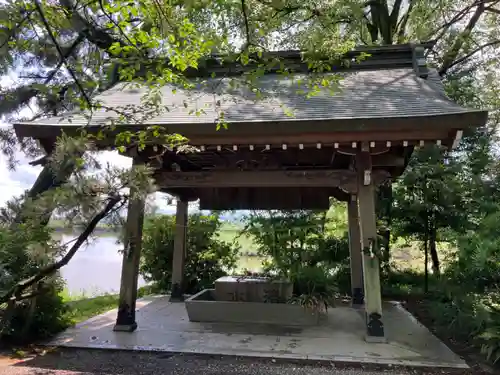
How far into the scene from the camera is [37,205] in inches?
98.5

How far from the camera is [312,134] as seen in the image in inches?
157

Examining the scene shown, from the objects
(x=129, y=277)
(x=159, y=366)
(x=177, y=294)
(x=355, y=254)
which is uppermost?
(x=355, y=254)

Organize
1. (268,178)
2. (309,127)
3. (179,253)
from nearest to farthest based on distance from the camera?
(309,127), (268,178), (179,253)

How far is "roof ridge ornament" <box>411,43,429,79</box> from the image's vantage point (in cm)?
569

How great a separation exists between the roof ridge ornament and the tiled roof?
0.27 feet

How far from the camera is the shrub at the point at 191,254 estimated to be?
7.49 m

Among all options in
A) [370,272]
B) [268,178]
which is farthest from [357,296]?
[268,178]

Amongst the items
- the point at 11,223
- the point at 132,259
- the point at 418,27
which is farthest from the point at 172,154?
the point at 418,27

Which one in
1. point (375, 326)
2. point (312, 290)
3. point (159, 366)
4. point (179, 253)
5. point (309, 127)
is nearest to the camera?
point (159, 366)

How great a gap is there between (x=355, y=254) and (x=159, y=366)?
3.84m

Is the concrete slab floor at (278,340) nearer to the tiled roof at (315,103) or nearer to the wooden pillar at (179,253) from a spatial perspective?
the wooden pillar at (179,253)

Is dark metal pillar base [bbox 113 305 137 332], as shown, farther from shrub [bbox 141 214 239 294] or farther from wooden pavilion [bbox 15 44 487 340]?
shrub [bbox 141 214 239 294]

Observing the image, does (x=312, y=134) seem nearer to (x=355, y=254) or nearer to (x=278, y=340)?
(x=278, y=340)

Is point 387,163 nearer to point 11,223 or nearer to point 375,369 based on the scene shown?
point 375,369
